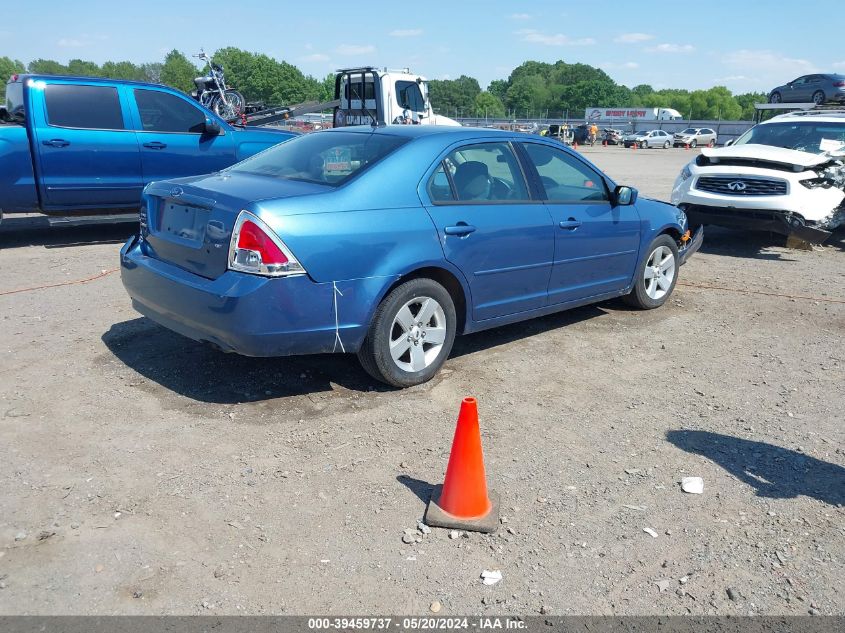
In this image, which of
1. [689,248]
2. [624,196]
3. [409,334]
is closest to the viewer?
[409,334]

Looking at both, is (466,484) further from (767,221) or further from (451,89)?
(451,89)

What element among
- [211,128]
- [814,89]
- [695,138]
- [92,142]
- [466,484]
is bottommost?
[695,138]

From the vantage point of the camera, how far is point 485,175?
16.4ft

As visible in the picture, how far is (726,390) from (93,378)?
421 centimetres

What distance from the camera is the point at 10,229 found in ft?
32.3

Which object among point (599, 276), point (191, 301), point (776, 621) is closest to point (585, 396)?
point (599, 276)

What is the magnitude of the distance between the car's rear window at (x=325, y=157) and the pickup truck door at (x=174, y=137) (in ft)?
14.6

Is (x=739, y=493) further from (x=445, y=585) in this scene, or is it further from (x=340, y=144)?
(x=340, y=144)

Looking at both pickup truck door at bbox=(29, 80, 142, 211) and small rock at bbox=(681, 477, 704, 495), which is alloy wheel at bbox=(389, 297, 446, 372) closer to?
small rock at bbox=(681, 477, 704, 495)

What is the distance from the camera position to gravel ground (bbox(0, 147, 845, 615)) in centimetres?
277

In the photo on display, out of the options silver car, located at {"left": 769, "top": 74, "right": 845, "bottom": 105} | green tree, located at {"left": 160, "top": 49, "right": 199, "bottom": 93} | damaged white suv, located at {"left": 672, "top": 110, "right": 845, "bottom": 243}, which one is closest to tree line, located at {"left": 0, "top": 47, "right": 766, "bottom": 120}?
green tree, located at {"left": 160, "top": 49, "right": 199, "bottom": 93}

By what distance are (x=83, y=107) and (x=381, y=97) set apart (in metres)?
9.69

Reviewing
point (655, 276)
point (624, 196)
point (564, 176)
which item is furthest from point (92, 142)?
point (655, 276)

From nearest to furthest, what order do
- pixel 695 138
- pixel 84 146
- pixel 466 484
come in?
pixel 466 484
pixel 84 146
pixel 695 138
